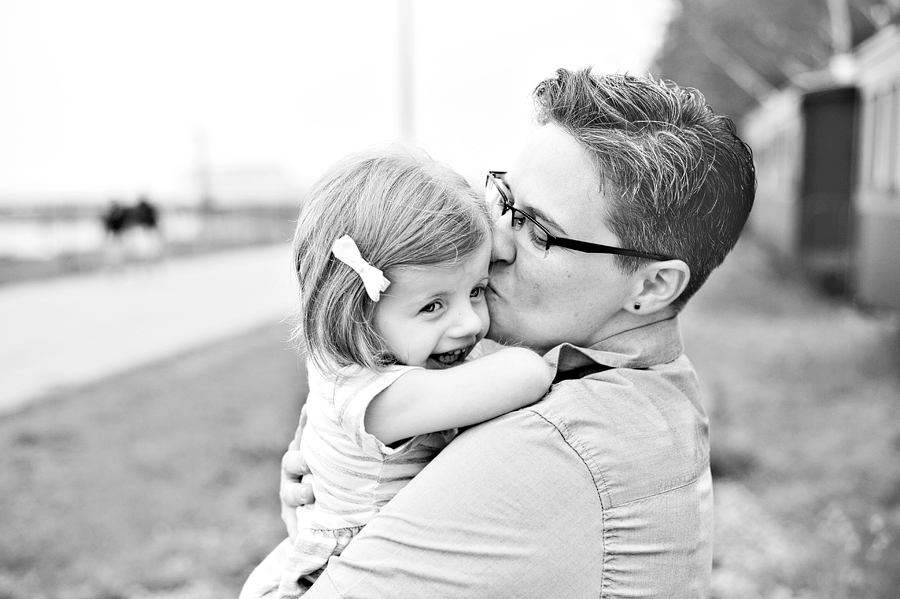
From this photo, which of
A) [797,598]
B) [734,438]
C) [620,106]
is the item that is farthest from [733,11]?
[620,106]

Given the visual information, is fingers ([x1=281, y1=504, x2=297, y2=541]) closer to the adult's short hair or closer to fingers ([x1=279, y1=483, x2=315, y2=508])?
fingers ([x1=279, y1=483, x2=315, y2=508])

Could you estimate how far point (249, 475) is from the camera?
634cm

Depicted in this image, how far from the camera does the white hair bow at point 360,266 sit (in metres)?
1.71

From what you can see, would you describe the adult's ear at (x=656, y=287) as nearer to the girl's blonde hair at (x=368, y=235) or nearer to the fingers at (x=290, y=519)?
the girl's blonde hair at (x=368, y=235)

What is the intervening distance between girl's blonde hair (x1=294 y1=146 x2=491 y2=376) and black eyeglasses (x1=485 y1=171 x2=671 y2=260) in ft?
0.62

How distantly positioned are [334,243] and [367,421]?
1.16ft

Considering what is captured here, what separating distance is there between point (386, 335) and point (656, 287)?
63 centimetres

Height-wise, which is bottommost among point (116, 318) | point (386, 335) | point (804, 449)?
point (116, 318)

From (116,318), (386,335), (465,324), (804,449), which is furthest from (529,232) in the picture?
(116,318)

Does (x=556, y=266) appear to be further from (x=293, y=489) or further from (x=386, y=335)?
(x=293, y=489)

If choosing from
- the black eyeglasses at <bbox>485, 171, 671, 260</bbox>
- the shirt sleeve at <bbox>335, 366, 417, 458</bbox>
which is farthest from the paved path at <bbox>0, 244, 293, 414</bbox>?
the shirt sleeve at <bbox>335, 366, 417, 458</bbox>

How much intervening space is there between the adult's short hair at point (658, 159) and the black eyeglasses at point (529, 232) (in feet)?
0.10

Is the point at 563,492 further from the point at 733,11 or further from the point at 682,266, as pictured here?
the point at 733,11

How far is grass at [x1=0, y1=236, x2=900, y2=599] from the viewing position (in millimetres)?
4719
